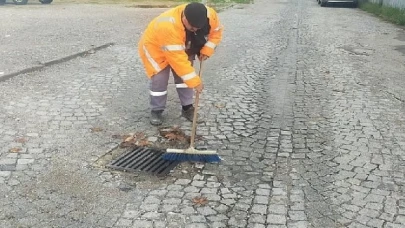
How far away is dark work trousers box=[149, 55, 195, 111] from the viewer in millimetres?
5293

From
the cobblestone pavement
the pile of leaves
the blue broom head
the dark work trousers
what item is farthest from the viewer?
the dark work trousers

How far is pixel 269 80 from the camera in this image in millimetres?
7574

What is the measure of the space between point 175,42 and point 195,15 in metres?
0.35

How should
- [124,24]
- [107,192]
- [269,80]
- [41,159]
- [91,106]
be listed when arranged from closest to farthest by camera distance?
[107,192], [41,159], [91,106], [269,80], [124,24]

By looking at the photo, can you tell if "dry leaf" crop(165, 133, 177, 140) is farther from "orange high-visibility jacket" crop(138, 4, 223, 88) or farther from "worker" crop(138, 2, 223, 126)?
"orange high-visibility jacket" crop(138, 4, 223, 88)

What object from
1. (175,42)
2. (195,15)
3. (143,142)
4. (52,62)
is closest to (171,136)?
(143,142)

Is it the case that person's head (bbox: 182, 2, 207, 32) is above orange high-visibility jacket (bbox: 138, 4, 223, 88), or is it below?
above

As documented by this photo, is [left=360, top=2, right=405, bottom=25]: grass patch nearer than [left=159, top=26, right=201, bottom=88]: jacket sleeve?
No

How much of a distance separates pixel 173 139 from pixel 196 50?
3.36ft

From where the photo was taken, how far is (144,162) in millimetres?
4371

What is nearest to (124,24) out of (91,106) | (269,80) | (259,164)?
(269,80)

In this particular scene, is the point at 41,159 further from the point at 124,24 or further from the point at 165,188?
the point at 124,24

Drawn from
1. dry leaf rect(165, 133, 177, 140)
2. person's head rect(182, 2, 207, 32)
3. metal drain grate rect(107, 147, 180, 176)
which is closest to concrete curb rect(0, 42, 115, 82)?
dry leaf rect(165, 133, 177, 140)

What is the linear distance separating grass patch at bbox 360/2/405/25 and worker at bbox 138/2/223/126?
12.6 meters
